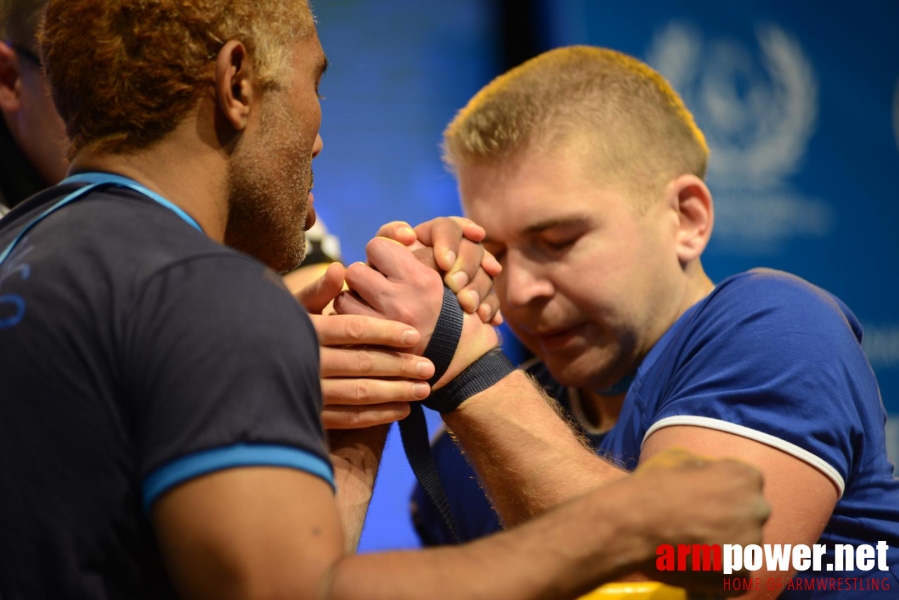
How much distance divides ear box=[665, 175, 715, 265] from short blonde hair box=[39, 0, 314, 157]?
1.02 meters

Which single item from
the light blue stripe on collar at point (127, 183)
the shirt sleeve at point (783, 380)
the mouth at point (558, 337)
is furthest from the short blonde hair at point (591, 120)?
the light blue stripe on collar at point (127, 183)

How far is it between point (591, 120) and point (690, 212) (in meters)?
0.26

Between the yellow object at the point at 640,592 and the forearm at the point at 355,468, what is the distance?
1.84 feet

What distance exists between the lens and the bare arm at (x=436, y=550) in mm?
738

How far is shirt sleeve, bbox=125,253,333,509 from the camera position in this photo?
0.75 metres

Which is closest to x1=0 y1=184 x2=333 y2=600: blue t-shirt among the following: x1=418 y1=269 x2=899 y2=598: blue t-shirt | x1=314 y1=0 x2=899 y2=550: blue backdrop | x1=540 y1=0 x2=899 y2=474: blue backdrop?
x1=418 y1=269 x2=899 y2=598: blue t-shirt

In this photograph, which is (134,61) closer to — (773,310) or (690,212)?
(773,310)

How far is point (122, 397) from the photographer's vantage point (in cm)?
81

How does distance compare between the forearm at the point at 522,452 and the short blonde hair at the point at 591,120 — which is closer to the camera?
the forearm at the point at 522,452

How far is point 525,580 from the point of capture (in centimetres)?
78

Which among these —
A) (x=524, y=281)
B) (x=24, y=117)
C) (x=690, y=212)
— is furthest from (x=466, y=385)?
(x=24, y=117)

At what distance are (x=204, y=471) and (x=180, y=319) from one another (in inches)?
5.0

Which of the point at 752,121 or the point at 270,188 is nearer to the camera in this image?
the point at 270,188

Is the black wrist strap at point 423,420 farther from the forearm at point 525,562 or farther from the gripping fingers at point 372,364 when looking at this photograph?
the forearm at point 525,562
